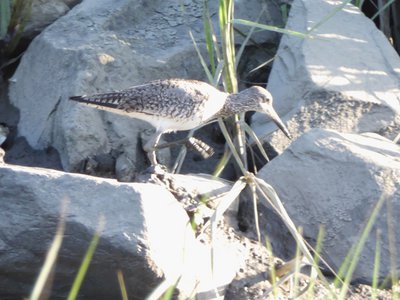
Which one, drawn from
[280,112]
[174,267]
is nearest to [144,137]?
[280,112]

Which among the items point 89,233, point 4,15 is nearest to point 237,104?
point 4,15

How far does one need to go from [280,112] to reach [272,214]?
1076mm

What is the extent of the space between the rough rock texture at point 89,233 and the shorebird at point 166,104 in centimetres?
123

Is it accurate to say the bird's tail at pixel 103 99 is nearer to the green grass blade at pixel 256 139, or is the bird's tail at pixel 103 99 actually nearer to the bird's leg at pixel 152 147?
the bird's leg at pixel 152 147

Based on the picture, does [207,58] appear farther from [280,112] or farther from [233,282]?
[233,282]

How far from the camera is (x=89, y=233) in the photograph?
4578 millimetres

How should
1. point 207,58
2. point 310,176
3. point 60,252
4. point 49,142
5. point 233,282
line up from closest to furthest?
A: 1. point 60,252
2. point 233,282
3. point 310,176
4. point 49,142
5. point 207,58

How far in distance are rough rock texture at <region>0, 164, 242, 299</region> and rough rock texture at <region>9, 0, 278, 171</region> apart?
155 cm

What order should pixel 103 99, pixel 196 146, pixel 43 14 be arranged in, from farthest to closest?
1. pixel 43 14
2. pixel 196 146
3. pixel 103 99

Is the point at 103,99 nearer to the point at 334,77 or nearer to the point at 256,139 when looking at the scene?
the point at 256,139

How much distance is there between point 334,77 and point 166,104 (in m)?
1.18

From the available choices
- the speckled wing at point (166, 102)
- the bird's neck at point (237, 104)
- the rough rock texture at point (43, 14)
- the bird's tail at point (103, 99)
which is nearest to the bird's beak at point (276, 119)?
the bird's neck at point (237, 104)

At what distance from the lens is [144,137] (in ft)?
21.8

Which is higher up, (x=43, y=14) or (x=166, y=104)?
(x=166, y=104)
